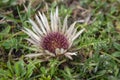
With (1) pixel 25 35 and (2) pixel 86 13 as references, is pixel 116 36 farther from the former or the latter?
(1) pixel 25 35

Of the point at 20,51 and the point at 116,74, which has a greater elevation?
the point at 20,51

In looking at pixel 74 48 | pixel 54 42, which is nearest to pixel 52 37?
pixel 54 42

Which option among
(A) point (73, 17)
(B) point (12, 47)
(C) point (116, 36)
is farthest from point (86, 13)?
(B) point (12, 47)
